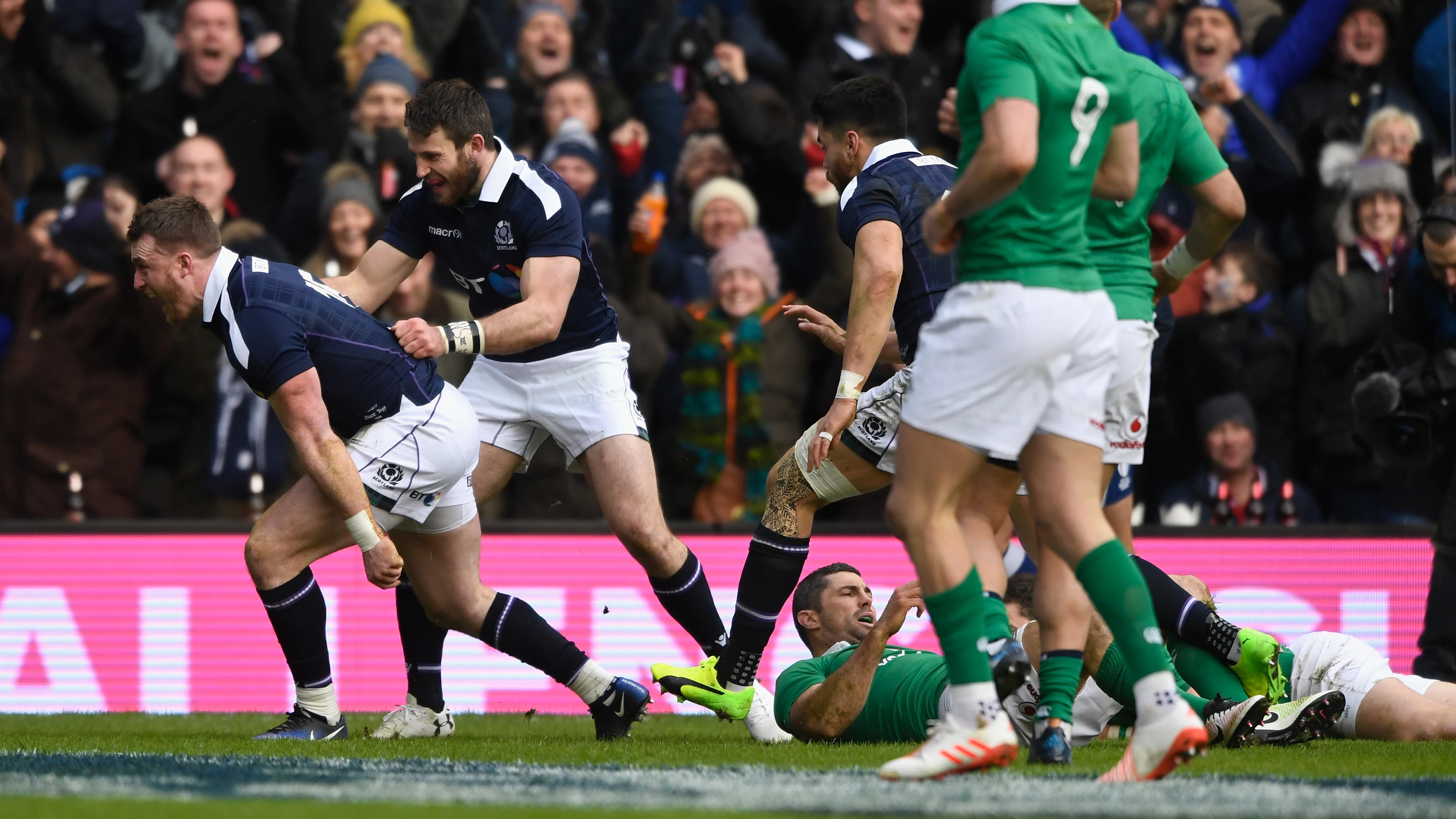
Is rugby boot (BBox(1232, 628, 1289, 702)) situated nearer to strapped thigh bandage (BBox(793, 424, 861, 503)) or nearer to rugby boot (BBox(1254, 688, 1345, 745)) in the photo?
rugby boot (BBox(1254, 688, 1345, 745))

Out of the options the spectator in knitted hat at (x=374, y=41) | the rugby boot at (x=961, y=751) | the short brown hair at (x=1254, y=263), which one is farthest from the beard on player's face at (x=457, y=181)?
the short brown hair at (x=1254, y=263)

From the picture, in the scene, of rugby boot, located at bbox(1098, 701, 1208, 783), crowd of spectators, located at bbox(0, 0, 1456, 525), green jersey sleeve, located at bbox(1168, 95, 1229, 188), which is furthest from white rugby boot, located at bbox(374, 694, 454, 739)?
green jersey sleeve, located at bbox(1168, 95, 1229, 188)

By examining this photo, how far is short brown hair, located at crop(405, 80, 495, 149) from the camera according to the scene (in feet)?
22.8

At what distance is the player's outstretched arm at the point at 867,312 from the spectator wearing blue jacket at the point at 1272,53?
4.91 metres

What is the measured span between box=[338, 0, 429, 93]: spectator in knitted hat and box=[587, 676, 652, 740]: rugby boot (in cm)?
513

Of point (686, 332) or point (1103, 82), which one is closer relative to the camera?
point (1103, 82)

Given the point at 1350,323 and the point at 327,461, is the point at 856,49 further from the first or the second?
the point at 327,461

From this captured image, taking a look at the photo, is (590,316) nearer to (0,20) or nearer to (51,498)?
(51,498)

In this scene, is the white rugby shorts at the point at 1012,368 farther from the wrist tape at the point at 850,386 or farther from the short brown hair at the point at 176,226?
the short brown hair at the point at 176,226

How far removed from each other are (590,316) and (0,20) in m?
6.00

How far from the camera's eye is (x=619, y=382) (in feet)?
24.5

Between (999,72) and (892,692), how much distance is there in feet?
8.89

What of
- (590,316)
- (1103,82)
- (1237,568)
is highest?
(1103,82)

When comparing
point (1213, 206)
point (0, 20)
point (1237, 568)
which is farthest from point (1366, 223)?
point (0, 20)
